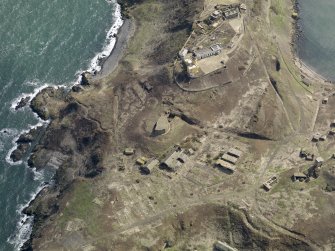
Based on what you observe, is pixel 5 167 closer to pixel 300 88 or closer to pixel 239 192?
pixel 239 192

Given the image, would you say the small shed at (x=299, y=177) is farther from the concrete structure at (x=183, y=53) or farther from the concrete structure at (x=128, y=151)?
the concrete structure at (x=183, y=53)

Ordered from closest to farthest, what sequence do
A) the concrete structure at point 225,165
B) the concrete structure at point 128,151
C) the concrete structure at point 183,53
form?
the concrete structure at point 225,165 → the concrete structure at point 128,151 → the concrete structure at point 183,53

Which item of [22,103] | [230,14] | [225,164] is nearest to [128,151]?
[225,164]

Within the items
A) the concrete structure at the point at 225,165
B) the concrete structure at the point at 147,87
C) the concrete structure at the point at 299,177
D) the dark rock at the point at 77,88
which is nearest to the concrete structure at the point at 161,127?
the concrete structure at the point at 147,87

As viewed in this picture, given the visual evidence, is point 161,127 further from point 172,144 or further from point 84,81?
point 84,81

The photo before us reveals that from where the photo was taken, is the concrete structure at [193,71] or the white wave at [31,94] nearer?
the concrete structure at [193,71]

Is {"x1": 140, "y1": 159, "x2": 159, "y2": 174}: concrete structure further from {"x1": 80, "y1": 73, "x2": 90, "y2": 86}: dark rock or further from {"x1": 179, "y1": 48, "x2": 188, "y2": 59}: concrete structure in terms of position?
{"x1": 80, "y1": 73, "x2": 90, "y2": 86}: dark rock

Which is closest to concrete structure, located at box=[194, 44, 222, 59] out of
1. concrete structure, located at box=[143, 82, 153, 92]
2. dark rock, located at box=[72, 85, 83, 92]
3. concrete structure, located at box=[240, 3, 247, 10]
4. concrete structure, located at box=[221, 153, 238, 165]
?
concrete structure, located at box=[143, 82, 153, 92]
